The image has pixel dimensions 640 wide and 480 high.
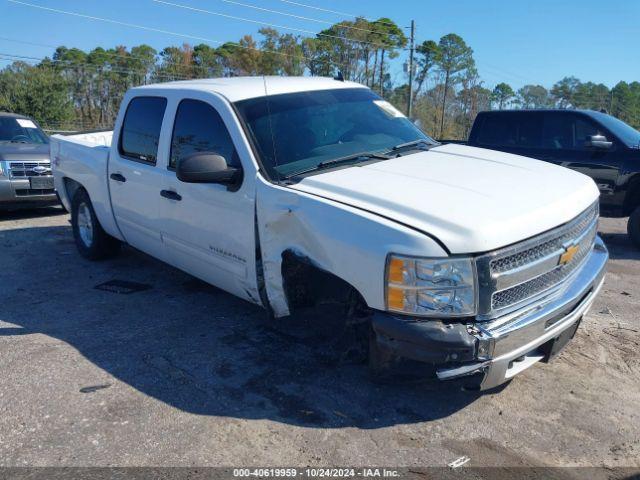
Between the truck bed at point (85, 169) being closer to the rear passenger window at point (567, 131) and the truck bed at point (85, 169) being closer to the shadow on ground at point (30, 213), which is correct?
the shadow on ground at point (30, 213)

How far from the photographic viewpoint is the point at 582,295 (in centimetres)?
355

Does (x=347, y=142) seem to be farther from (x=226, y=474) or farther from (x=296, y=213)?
(x=226, y=474)

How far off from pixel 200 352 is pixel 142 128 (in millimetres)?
2261

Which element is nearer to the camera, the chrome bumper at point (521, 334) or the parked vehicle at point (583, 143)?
the chrome bumper at point (521, 334)

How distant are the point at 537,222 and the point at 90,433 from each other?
9.20 feet

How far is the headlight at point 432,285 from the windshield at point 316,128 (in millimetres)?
1258

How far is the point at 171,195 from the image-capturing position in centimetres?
470

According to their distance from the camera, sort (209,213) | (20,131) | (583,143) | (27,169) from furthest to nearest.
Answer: (20,131) → (27,169) → (583,143) → (209,213)

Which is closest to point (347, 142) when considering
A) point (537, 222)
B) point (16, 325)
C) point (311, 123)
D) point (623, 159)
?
point (311, 123)

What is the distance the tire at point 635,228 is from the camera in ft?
26.1

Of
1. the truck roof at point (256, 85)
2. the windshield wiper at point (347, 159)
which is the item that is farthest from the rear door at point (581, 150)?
the windshield wiper at point (347, 159)

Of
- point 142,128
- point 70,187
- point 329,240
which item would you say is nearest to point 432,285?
point 329,240

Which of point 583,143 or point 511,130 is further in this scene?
point 511,130

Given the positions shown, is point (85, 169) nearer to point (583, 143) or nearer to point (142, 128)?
point (142, 128)
